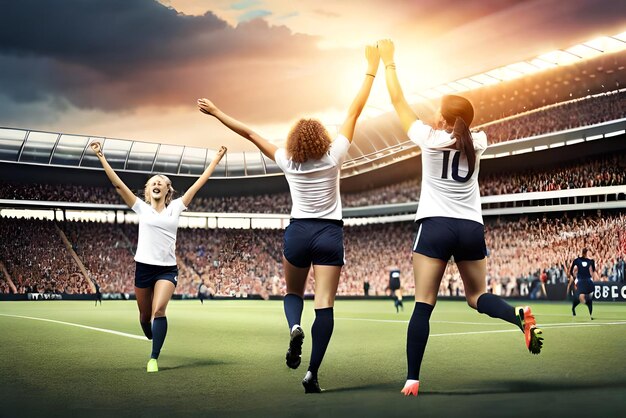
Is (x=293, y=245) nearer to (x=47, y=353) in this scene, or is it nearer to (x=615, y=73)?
(x=47, y=353)

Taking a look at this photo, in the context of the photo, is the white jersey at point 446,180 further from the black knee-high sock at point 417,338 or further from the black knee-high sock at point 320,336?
the black knee-high sock at point 320,336

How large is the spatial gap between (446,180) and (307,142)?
1201 millimetres

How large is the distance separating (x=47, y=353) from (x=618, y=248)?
31.4m

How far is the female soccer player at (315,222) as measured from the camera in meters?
5.89

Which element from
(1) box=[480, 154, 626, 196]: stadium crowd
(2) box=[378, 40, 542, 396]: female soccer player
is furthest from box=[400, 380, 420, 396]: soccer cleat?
(1) box=[480, 154, 626, 196]: stadium crowd

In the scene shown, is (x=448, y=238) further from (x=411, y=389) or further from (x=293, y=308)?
(x=293, y=308)

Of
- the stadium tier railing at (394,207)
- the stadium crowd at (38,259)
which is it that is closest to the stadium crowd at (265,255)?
the stadium crowd at (38,259)

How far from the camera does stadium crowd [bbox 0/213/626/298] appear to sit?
37.2 metres

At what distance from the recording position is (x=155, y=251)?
784 cm

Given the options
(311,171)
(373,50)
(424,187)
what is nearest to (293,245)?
(311,171)

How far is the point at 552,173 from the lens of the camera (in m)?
42.7

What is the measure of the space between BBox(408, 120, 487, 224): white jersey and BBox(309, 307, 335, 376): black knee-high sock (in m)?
1.15

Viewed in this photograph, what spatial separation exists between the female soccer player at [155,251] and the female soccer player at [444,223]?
2879mm

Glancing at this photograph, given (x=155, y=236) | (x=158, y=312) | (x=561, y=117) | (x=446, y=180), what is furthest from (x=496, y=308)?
(x=561, y=117)
